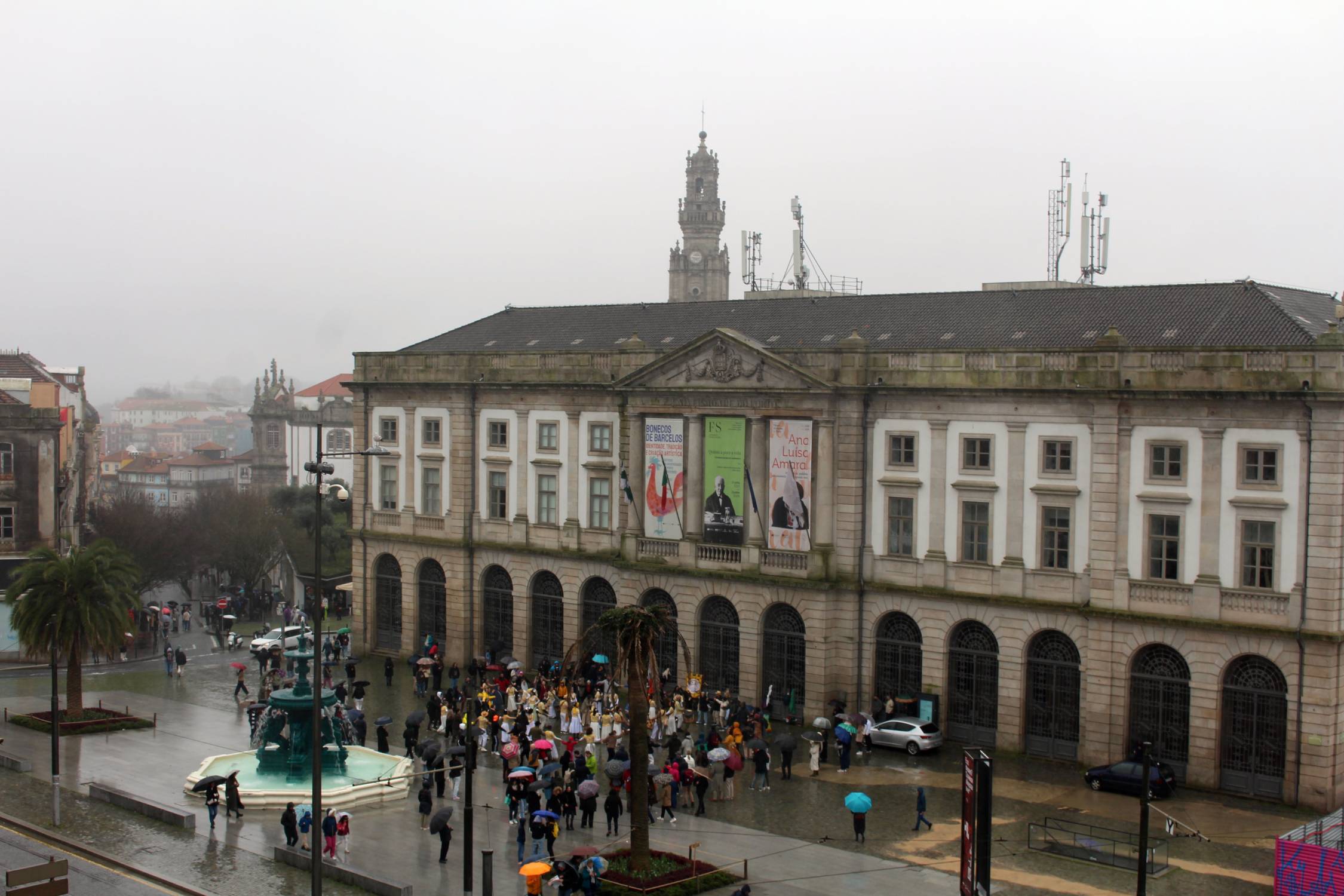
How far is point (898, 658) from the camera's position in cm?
5388

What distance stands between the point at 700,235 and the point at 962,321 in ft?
399

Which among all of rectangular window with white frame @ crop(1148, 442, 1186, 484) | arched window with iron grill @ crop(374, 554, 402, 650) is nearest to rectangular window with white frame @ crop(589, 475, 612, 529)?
arched window with iron grill @ crop(374, 554, 402, 650)

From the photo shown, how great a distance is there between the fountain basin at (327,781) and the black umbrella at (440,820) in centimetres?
624

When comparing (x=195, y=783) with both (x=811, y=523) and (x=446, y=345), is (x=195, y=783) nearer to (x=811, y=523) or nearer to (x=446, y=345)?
(x=811, y=523)

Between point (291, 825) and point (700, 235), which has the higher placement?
point (700, 235)

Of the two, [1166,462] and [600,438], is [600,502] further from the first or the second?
[1166,462]

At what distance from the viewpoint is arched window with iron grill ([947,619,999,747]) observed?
51594 mm

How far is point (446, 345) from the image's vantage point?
73000 mm

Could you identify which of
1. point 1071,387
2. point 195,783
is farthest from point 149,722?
point 1071,387

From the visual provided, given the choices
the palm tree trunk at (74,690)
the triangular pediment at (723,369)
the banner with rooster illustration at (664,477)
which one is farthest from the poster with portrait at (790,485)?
the palm tree trunk at (74,690)

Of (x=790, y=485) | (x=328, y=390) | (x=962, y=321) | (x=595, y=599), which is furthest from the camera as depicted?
(x=328, y=390)

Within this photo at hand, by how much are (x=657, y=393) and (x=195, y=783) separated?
75.3 feet

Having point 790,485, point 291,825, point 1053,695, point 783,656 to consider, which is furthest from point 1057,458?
point 291,825

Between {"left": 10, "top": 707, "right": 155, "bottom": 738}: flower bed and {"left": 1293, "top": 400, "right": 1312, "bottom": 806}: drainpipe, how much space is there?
1492 inches
